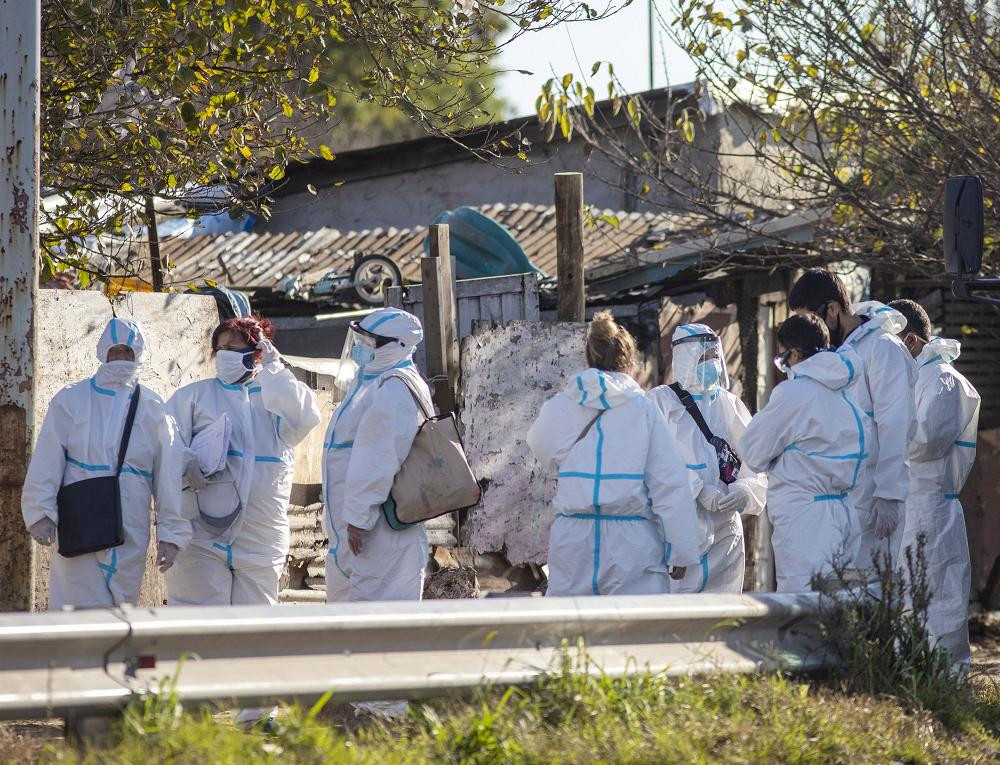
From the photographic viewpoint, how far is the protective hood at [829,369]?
246 inches

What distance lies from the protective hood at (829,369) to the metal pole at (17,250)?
3774 millimetres

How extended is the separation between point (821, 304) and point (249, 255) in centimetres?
868

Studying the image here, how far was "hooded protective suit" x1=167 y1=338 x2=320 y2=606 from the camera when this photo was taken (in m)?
6.29

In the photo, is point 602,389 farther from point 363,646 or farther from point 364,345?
point 363,646

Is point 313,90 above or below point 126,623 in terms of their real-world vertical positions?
above

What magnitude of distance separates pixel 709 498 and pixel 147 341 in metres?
3.42

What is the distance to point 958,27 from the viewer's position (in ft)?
31.2

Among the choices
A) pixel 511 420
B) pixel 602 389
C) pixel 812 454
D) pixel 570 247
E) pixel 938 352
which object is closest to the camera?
pixel 602 389

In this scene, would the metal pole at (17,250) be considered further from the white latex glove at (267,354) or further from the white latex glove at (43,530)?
the white latex glove at (267,354)

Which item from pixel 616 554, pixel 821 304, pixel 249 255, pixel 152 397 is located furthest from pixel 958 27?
pixel 249 255

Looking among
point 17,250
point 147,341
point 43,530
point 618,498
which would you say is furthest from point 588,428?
point 147,341

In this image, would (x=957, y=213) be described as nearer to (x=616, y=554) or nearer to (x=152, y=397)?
(x=616, y=554)

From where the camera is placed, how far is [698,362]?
22.8 ft

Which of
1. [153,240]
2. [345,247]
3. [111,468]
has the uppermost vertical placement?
[345,247]
